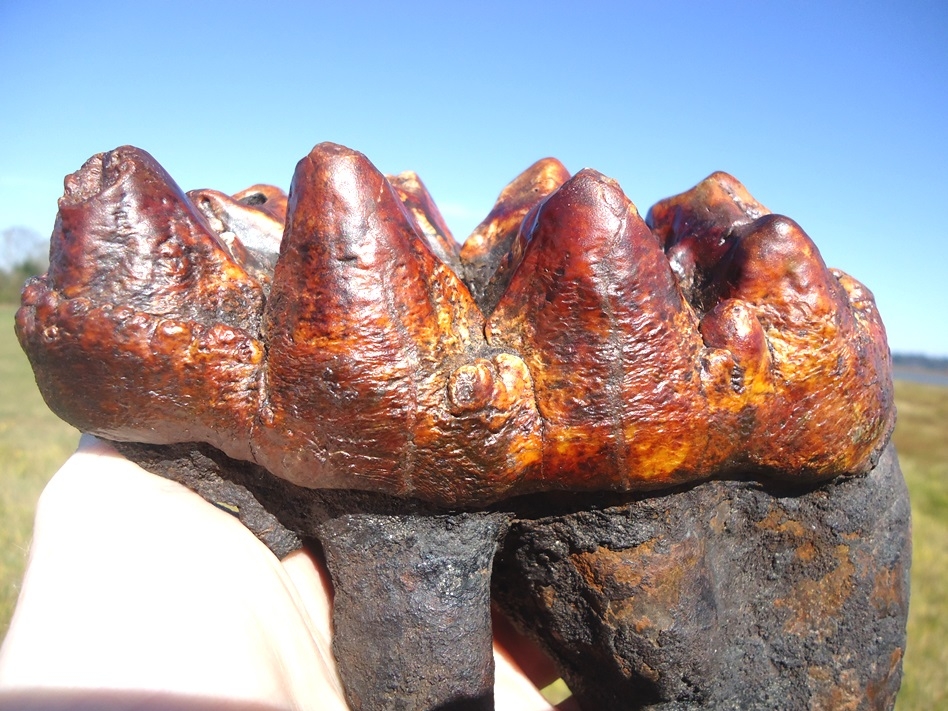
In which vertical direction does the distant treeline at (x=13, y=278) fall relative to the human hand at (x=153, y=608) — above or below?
above

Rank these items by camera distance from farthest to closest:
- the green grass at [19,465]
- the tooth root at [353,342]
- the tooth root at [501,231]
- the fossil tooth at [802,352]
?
the green grass at [19,465], the tooth root at [501,231], the fossil tooth at [802,352], the tooth root at [353,342]

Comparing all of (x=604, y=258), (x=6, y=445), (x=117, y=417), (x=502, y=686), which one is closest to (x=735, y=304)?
(x=604, y=258)

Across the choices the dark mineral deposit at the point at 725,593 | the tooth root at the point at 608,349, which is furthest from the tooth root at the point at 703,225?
the dark mineral deposit at the point at 725,593

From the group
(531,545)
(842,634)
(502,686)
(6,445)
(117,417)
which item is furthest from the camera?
(6,445)

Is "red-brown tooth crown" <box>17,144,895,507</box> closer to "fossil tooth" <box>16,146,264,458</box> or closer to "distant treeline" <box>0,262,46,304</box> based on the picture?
"fossil tooth" <box>16,146,264,458</box>

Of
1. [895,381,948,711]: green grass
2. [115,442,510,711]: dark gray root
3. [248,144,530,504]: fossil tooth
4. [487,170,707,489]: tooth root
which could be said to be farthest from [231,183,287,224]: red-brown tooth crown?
[895,381,948,711]: green grass

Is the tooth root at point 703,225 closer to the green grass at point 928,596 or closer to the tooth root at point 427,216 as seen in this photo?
the tooth root at point 427,216

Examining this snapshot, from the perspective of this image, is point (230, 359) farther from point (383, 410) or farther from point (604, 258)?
point (604, 258)
